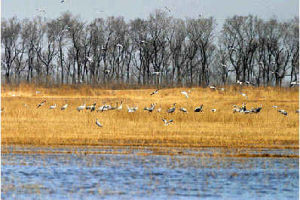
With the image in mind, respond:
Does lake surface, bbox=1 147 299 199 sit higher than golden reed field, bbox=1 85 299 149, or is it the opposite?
golden reed field, bbox=1 85 299 149

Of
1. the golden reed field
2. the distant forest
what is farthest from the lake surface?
the distant forest

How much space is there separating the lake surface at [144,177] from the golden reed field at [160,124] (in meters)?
4.20

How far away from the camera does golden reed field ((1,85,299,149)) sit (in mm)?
26359

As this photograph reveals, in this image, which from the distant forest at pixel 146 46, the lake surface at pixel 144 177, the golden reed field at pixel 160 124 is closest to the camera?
the lake surface at pixel 144 177

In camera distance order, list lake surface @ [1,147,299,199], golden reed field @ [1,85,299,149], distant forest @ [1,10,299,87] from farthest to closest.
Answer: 1. distant forest @ [1,10,299,87]
2. golden reed field @ [1,85,299,149]
3. lake surface @ [1,147,299,199]

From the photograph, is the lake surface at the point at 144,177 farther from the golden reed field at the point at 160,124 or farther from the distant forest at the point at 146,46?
the distant forest at the point at 146,46

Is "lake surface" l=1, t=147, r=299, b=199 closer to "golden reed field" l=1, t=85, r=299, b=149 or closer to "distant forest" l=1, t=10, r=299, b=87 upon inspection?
"golden reed field" l=1, t=85, r=299, b=149

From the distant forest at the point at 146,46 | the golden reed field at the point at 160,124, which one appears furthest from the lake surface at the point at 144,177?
the distant forest at the point at 146,46

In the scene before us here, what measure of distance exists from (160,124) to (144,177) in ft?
48.7

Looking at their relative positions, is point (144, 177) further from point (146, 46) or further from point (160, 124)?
point (146, 46)

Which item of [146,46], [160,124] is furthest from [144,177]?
[146,46]

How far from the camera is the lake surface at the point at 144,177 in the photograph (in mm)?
15180

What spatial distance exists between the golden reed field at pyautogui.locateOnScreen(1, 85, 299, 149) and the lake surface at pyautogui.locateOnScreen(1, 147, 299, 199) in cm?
420

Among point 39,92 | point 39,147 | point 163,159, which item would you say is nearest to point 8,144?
point 39,147
